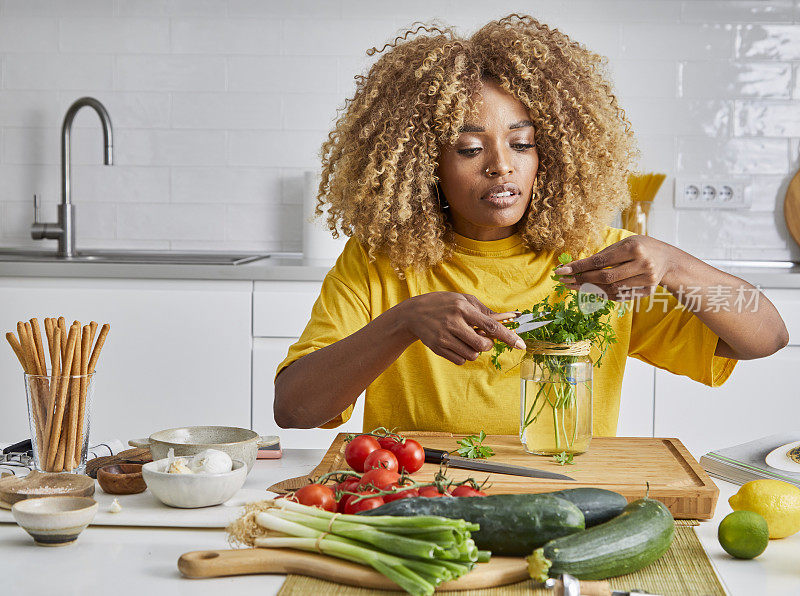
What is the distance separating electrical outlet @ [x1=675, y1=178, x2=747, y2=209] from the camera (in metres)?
3.18

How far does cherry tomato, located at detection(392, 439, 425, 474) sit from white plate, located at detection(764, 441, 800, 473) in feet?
1.73

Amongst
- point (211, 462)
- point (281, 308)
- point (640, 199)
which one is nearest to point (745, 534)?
point (211, 462)

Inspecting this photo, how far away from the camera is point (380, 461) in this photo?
44.7 inches

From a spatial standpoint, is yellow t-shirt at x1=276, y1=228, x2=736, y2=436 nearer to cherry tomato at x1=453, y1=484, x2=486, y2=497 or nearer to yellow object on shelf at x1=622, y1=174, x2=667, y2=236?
cherry tomato at x1=453, y1=484, x2=486, y2=497

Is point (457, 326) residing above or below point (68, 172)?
below

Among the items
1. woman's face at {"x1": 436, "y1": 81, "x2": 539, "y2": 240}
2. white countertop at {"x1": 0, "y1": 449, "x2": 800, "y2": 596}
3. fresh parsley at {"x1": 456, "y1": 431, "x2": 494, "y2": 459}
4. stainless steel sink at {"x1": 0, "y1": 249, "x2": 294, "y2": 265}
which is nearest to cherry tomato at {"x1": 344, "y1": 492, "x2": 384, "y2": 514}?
white countertop at {"x1": 0, "y1": 449, "x2": 800, "y2": 596}

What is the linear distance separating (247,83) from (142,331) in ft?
3.46

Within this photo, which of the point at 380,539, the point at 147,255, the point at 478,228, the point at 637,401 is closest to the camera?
the point at 380,539

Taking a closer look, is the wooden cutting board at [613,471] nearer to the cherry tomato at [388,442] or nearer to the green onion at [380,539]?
the cherry tomato at [388,442]

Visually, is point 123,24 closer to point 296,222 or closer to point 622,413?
point 296,222

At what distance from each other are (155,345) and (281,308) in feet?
1.31

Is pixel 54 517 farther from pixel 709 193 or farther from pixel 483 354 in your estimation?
pixel 709 193

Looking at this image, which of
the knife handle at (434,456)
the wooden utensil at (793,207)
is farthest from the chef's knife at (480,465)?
the wooden utensil at (793,207)

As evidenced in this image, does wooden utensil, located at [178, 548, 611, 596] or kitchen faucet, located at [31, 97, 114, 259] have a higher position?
kitchen faucet, located at [31, 97, 114, 259]
